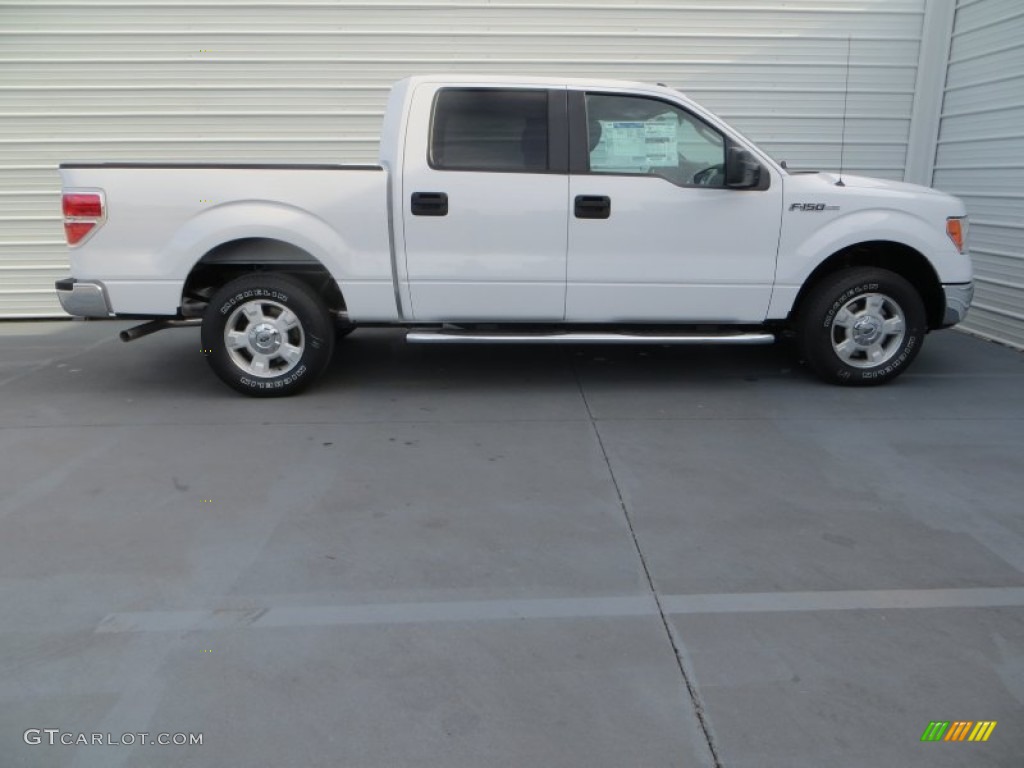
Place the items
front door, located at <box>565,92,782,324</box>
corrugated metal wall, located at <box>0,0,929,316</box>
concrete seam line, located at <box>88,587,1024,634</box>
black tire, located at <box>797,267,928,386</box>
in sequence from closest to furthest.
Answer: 1. concrete seam line, located at <box>88,587,1024,634</box>
2. front door, located at <box>565,92,782,324</box>
3. black tire, located at <box>797,267,928,386</box>
4. corrugated metal wall, located at <box>0,0,929,316</box>

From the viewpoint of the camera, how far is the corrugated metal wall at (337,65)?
8172 mm

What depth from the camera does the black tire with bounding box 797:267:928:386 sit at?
580cm

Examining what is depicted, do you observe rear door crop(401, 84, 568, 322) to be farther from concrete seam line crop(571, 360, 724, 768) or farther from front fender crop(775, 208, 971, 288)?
concrete seam line crop(571, 360, 724, 768)

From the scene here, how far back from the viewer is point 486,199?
17.9ft

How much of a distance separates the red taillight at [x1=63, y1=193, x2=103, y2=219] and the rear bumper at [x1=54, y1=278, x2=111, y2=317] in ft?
1.42

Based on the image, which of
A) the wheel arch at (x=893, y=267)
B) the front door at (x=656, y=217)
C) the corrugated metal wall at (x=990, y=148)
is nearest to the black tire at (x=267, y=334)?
the front door at (x=656, y=217)

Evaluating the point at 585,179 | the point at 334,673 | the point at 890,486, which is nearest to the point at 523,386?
the point at 585,179

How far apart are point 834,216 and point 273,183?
12.2ft

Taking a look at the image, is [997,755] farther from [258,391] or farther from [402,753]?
[258,391]

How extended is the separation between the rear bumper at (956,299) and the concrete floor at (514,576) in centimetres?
57

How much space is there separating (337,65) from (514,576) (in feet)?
21.2

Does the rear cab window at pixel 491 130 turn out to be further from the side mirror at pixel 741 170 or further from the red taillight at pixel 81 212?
the red taillight at pixel 81 212

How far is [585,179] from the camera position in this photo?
18.1 feet

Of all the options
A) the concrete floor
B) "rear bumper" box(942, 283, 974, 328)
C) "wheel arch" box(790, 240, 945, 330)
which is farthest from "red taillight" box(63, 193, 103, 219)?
"rear bumper" box(942, 283, 974, 328)
